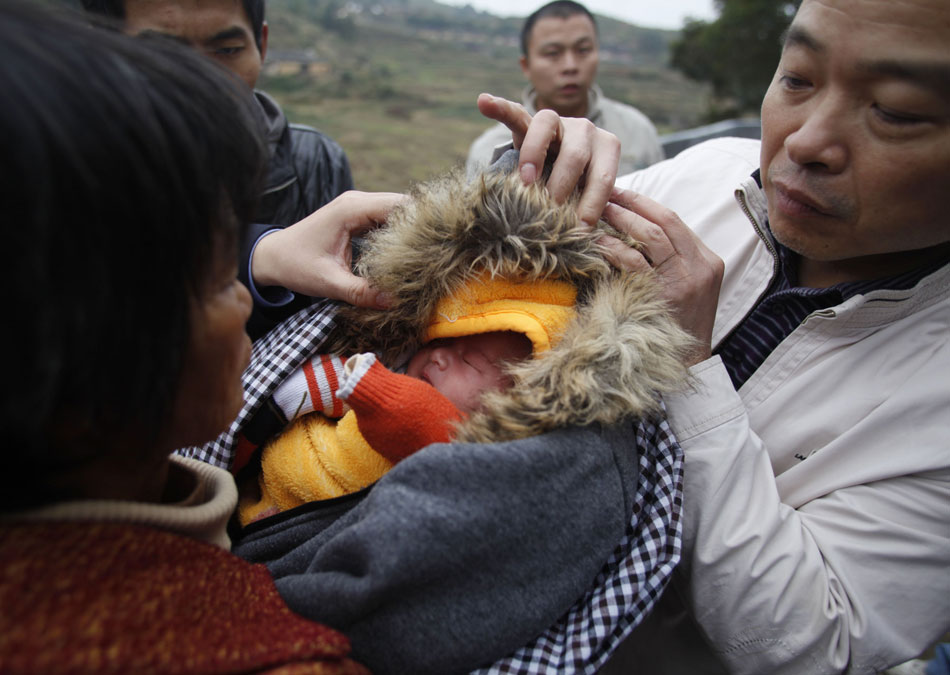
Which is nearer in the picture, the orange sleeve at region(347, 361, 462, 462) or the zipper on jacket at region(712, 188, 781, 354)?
the orange sleeve at region(347, 361, 462, 462)

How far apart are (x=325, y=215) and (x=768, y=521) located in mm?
1232

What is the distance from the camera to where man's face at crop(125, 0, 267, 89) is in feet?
6.31

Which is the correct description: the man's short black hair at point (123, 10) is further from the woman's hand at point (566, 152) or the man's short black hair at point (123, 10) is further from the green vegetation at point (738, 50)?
the green vegetation at point (738, 50)

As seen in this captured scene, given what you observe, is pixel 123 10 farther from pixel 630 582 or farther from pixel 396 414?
pixel 630 582

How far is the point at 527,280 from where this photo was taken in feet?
3.97

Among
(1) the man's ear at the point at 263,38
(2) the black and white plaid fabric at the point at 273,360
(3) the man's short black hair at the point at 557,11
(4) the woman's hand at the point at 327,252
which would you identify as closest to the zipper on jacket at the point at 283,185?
(1) the man's ear at the point at 263,38

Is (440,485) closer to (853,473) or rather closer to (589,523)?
(589,523)

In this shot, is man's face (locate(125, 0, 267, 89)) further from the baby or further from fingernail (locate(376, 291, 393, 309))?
the baby

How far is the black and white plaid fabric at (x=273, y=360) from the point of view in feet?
4.02

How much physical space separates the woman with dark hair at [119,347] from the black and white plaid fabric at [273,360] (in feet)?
1.12

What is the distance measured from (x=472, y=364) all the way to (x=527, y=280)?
0.24 m

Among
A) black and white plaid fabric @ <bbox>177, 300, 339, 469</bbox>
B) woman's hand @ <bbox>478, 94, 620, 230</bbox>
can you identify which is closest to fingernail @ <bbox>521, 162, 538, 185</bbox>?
woman's hand @ <bbox>478, 94, 620, 230</bbox>

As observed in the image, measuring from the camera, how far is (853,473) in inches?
48.3

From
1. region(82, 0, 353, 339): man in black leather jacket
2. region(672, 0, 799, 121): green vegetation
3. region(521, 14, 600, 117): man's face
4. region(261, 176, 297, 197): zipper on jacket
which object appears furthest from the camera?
region(672, 0, 799, 121): green vegetation
